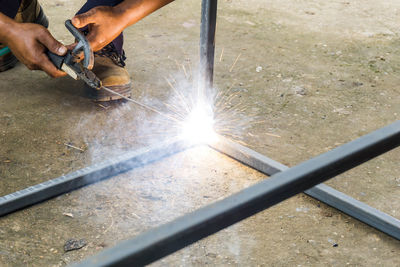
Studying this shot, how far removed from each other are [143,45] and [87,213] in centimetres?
140

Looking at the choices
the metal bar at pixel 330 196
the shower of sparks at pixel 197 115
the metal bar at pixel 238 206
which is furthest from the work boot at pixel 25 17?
the metal bar at pixel 238 206

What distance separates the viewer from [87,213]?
143 centimetres

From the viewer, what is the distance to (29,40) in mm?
1454

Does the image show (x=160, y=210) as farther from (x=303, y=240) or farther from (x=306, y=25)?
(x=306, y=25)

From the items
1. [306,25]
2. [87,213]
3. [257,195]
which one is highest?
[257,195]

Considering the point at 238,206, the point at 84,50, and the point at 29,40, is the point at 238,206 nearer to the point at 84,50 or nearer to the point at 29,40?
the point at 84,50

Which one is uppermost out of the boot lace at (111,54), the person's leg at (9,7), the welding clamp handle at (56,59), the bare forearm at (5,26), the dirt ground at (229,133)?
the bare forearm at (5,26)

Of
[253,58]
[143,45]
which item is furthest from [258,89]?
[143,45]

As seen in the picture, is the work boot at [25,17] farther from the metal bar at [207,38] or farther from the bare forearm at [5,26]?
the metal bar at [207,38]

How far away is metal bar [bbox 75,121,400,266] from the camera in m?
0.57

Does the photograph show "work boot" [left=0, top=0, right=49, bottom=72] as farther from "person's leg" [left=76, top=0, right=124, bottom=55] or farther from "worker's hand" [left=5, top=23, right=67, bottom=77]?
"worker's hand" [left=5, top=23, right=67, bottom=77]

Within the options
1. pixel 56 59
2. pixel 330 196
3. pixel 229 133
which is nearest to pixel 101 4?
pixel 56 59

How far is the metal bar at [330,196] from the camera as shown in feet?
4.42

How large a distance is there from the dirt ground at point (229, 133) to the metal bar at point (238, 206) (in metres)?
0.60
